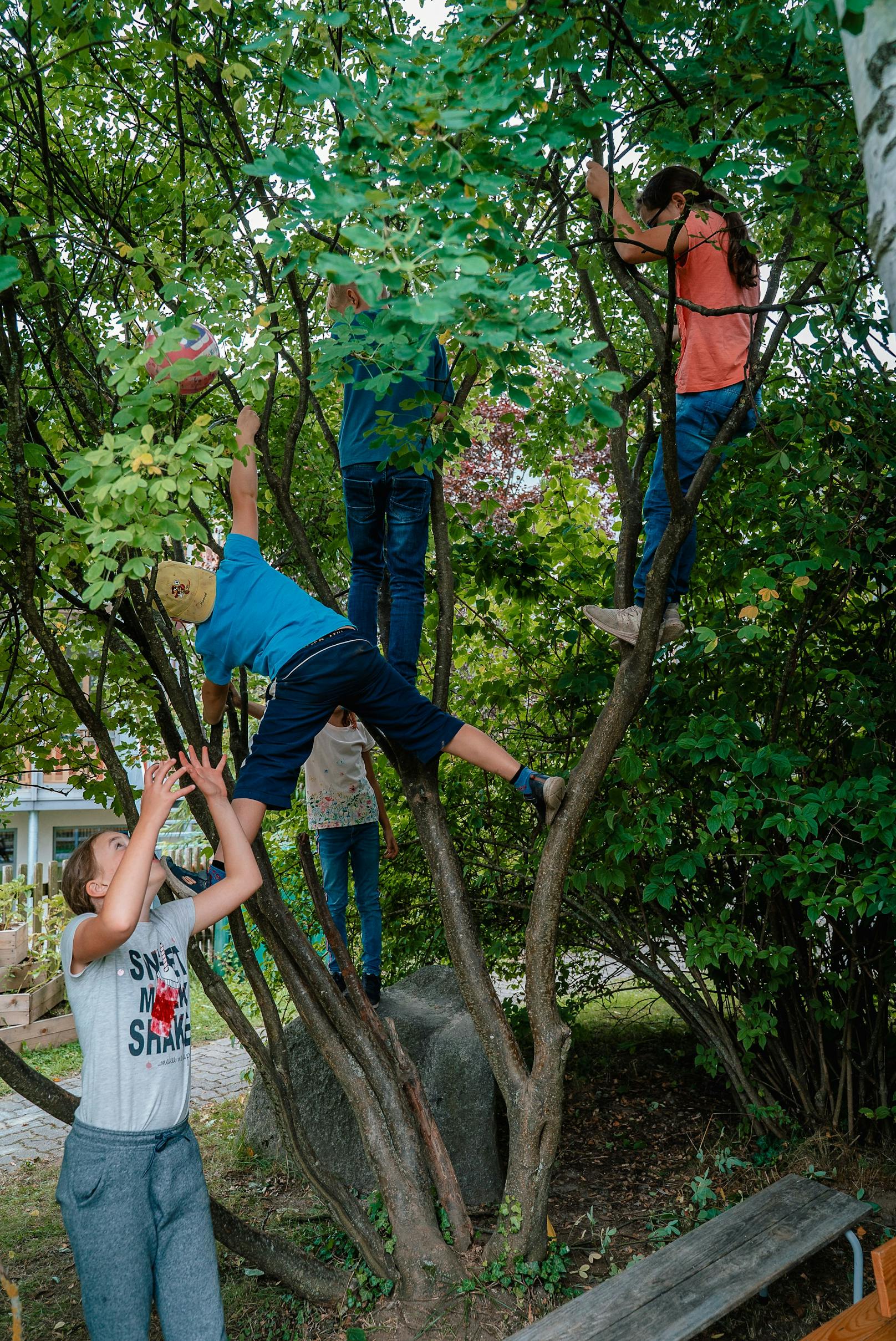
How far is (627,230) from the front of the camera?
3.20 metres

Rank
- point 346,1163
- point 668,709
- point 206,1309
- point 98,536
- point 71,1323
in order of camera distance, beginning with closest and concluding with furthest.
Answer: point 98,536 < point 206,1309 < point 71,1323 < point 668,709 < point 346,1163

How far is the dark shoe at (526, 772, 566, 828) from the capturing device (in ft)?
11.5

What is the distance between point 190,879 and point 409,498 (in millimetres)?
1622

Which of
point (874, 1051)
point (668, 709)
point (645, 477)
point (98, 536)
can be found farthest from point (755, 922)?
point (98, 536)

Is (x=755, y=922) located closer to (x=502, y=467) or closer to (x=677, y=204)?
(x=677, y=204)

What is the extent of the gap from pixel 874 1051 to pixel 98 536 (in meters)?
4.23

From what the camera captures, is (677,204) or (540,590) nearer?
(677,204)

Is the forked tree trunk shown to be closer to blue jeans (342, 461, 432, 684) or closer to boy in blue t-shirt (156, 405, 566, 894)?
boy in blue t-shirt (156, 405, 566, 894)

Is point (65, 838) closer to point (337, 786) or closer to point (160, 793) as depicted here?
point (337, 786)

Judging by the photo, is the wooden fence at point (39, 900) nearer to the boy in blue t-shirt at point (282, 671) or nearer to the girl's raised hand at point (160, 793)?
the boy in blue t-shirt at point (282, 671)

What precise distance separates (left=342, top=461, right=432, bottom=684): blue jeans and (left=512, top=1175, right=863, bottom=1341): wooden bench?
2.11m

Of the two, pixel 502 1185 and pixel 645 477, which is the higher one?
pixel 645 477

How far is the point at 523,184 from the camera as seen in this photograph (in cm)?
342

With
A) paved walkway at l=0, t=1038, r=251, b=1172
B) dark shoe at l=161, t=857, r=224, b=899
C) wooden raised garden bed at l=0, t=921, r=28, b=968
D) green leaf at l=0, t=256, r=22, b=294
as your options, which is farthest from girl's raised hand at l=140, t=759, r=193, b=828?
wooden raised garden bed at l=0, t=921, r=28, b=968
